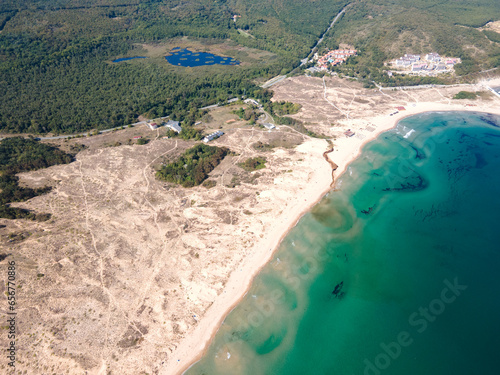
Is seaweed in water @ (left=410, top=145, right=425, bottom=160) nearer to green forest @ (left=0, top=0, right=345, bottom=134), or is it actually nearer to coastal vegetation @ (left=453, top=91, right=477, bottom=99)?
coastal vegetation @ (left=453, top=91, right=477, bottom=99)

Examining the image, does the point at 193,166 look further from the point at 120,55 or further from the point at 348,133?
the point at 120,55

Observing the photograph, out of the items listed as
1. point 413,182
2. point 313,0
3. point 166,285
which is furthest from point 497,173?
point 313,0

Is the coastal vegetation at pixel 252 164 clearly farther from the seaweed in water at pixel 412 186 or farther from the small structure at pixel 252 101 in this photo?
the small structure at pixel 252 101

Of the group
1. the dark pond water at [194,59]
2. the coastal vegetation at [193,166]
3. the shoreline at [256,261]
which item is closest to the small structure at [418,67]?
the shoreline at [256,261]

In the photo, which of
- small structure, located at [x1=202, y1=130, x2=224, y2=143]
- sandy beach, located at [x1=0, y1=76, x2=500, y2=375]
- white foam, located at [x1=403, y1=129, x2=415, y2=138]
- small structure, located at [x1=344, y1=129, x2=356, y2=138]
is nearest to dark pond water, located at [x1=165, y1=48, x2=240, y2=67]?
sandy beach, located at [x1=0, y1=76, x2=500, y2=375]

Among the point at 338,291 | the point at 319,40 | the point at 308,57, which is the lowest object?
the point at 338,291

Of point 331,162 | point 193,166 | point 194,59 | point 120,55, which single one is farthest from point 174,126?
point 120,55
